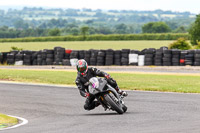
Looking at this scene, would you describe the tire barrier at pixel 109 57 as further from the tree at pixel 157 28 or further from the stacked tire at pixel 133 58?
the tree at pixel 157 28

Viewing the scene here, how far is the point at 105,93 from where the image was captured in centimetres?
1189

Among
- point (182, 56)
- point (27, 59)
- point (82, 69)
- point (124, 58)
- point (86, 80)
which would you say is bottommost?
point (27, 59)

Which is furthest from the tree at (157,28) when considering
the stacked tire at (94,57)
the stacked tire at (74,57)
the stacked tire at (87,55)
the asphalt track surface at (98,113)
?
the asphalt track surface at (98,113)

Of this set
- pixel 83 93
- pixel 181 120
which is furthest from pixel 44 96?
pixel 181 120

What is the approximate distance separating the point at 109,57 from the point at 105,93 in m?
23.5

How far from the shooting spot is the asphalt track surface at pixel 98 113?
9570 mm

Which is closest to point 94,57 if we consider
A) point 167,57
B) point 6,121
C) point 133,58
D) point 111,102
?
point 133,58

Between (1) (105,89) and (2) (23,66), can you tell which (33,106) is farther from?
(2) (23,66)

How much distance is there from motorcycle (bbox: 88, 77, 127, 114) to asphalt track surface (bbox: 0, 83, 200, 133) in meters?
0.26

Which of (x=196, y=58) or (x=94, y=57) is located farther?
(x=94, y=57)

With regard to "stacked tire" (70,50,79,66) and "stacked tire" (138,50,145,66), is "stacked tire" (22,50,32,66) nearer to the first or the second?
"stacked tire" (70,50,79,66)

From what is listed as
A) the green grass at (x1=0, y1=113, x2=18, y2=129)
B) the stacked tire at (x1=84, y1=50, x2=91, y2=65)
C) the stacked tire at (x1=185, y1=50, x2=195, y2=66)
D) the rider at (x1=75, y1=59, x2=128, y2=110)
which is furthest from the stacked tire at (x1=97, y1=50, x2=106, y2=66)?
the green grass at (x1=0, y1=113, x2=18, y2=129)

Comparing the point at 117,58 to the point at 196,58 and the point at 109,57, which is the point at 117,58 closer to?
the point at 109,57

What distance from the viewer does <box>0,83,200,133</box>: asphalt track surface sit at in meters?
9.57
